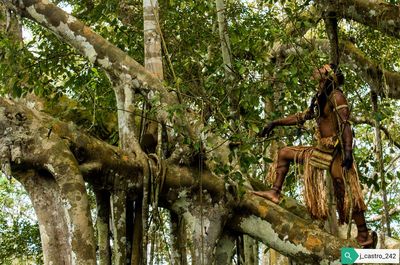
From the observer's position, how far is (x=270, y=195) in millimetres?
4305

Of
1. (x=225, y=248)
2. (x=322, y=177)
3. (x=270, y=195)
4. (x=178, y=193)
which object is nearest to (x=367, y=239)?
(x=322, y=177)

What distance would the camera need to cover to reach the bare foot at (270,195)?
429 cm

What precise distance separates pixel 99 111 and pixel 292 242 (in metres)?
2.03

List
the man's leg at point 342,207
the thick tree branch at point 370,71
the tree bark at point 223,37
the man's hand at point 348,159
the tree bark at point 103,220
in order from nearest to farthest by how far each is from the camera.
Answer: the man's hand at point 348,159 < the man's leg at point 342,207 < the tree bark at point 103,220 < the tree bark at point 223,37 < the thick tree branch at point 370,71

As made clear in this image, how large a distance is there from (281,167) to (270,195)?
257mm

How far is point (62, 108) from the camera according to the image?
16.9ft

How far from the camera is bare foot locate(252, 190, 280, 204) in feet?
14.1

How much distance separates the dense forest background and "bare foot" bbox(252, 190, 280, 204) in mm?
229

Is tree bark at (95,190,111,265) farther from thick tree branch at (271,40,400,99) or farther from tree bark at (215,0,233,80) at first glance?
thick tree branch at (271,40,400,99)

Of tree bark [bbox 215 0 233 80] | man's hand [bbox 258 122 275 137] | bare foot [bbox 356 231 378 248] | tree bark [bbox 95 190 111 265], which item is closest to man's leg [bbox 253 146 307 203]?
man's hand [bbox 258 122 275 137]

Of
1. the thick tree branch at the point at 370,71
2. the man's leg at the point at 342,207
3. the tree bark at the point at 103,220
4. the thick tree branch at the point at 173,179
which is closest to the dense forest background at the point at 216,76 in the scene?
the thick tree branch at the point at 370,71

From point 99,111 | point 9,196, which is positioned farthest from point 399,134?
point 9,196

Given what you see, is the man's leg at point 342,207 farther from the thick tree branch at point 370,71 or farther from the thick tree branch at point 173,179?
the thick tree branch at point 370,71

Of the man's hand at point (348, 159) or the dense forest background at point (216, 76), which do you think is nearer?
the man's hand at point (348, 159)
